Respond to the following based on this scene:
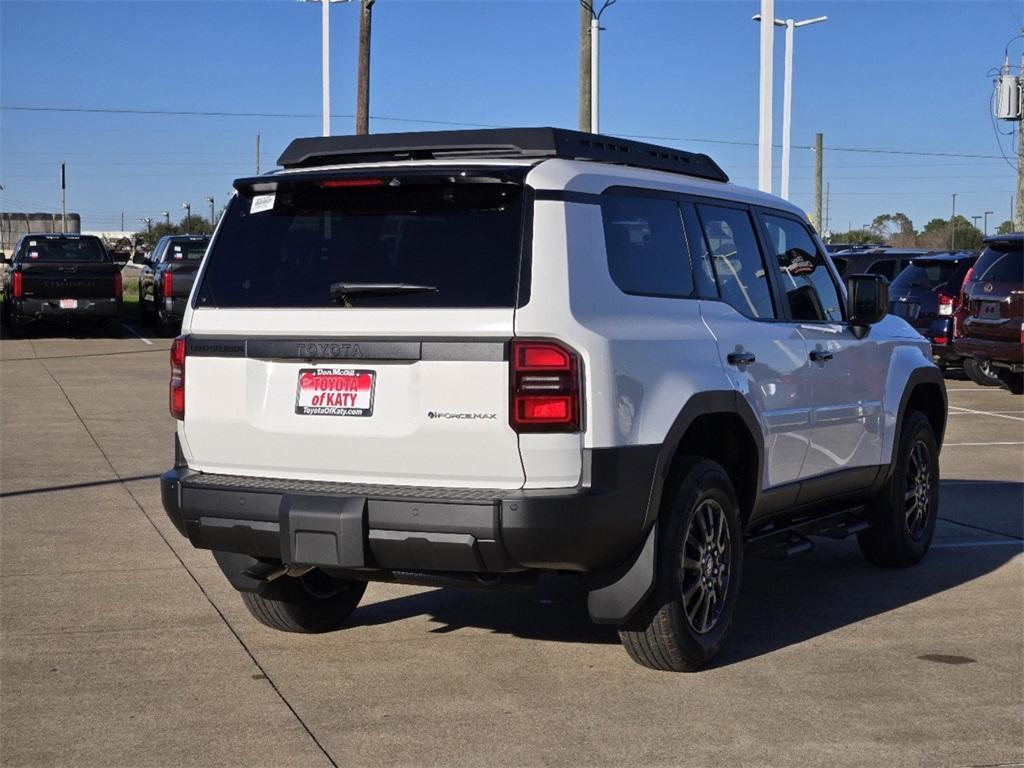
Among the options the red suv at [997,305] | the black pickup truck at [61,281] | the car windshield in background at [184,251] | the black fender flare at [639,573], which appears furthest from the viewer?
the car windshield in background at [184,251]

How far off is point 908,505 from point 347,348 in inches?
161

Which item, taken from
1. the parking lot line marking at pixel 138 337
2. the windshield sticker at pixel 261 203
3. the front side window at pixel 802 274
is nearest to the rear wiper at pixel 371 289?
the windshield sticker at pixel 261 203

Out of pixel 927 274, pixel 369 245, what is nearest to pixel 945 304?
pixel 927 274

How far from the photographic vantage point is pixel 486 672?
611cm

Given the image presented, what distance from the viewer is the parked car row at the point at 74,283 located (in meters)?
26.9

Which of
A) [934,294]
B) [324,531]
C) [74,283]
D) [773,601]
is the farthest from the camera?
[74,283]

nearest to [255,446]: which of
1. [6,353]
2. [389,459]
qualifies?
[389,459]

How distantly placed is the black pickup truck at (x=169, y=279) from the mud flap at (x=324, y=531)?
21.7 metres

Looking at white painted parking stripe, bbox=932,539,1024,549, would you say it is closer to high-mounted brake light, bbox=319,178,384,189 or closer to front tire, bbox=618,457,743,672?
front tire, bbox=618,457,743,672

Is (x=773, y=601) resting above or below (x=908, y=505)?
below

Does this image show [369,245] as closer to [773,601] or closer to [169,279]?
[773,601]

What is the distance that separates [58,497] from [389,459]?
5649 millimetres

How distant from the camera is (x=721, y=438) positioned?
Answer: 21.2 ft

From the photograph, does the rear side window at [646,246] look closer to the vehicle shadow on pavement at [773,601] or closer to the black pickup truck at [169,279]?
the vehicle shadow on pavement at [773,601]
